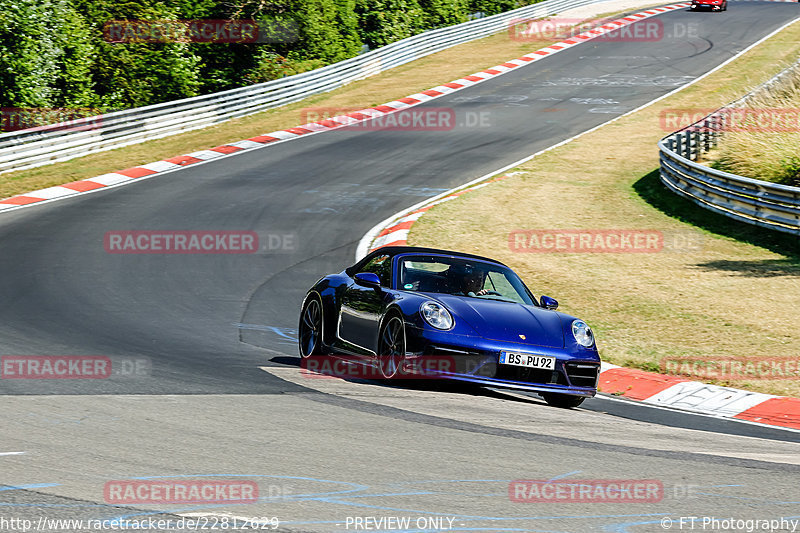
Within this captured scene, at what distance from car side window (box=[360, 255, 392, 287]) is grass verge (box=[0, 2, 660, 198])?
528 inches

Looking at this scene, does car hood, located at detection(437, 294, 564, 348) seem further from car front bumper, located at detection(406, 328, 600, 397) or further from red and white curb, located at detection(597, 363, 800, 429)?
red and white curb, located at detection(597, 363, 800, 429)

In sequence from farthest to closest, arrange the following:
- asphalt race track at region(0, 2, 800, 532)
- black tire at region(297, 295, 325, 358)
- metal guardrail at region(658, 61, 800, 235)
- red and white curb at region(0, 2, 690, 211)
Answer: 1. red and white curb at region(0, 2, 690, 211)
2. metal guardrail at region(658, 61, 800, 235)
3. black tire at region(297, 295, 325, 358)
4. asphalt race track at region(0, 2, 800, 532)

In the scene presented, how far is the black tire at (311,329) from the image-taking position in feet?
34.5

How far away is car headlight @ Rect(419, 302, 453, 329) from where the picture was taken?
8922 mm

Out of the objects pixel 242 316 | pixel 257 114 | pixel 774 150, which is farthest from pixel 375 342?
pixel 257 114

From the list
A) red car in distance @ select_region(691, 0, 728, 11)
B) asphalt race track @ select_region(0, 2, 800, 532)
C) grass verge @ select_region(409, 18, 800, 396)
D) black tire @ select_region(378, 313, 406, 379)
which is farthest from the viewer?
red car in distance @ select_region(691, 0, 728, 11)

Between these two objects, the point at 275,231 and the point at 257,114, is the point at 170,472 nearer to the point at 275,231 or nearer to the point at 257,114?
the point at 275,231

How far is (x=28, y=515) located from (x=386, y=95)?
31193 millimetres

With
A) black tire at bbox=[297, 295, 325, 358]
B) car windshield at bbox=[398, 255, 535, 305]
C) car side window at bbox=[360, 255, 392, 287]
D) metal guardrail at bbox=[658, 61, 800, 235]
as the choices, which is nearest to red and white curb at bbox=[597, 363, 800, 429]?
car windshield at bbox=[398, 255, 535, 305]

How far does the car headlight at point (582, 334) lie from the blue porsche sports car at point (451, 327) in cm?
1

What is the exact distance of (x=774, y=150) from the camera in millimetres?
21828

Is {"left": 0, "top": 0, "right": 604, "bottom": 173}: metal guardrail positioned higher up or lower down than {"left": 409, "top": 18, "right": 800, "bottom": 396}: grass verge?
higher up

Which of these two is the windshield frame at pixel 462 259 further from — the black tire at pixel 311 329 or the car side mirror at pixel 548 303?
the black tire at pixel 311 329

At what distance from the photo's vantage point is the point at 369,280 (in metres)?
9.49
